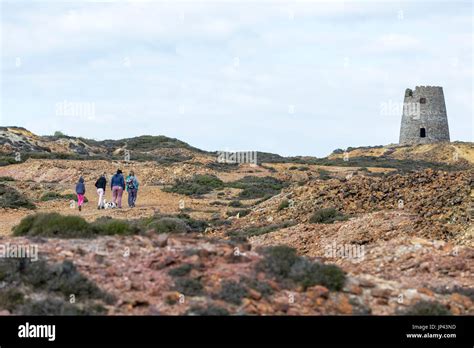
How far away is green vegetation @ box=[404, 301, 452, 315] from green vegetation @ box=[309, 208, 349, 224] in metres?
12.4

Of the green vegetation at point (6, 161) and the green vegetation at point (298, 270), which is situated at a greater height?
the green vegetation at point (6, 161)

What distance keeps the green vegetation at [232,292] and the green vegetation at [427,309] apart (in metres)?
2.30

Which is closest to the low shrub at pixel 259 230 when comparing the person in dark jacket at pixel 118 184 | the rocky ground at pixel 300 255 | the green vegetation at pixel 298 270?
the rocky ground at pixel 300 255

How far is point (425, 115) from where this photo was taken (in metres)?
75.2

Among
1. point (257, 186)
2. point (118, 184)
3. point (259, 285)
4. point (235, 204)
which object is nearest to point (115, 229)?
point (259, 285)

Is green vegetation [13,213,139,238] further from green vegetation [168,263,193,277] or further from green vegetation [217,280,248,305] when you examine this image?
green vegetation [217,280,248,305]

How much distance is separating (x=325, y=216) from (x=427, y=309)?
13189mm

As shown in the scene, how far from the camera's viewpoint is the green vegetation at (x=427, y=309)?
40.1ft

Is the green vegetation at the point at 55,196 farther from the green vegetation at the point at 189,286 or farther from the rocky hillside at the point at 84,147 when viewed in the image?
the green vegetation at the point at 189,286

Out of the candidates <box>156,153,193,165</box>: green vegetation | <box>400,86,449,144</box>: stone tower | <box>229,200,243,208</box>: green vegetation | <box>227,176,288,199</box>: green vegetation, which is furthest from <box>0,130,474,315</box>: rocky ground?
<box>400,86,449,144</box>: stone tower

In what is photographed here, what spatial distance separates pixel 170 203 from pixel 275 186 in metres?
11.4

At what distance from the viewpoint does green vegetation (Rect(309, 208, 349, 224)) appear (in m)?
25.1
